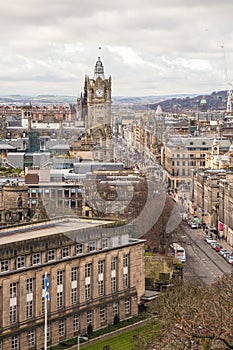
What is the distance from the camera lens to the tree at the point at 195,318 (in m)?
31.9

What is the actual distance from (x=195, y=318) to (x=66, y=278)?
14.0 metres

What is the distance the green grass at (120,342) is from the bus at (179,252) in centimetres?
1993

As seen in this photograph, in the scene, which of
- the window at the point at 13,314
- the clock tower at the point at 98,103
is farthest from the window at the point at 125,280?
the clock tower at the point at 98,103

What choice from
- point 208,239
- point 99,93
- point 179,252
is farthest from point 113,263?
point 99,93

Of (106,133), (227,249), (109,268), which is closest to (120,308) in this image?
(109,268)

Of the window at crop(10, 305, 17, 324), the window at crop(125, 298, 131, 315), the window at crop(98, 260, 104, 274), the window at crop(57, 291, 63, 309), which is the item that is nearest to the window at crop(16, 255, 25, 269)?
the window at crop(10, 305, 17, 324)

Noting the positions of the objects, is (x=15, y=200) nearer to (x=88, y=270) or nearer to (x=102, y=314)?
(x=88, y=270)

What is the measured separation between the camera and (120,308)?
5000 centimetres

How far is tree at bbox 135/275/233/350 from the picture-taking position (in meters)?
31.9

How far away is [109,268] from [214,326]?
17.8 metres

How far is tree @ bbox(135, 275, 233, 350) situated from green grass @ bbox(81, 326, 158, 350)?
1.14 metres

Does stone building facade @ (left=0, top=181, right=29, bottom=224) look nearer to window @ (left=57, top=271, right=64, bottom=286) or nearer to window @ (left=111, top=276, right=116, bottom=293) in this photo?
window @ (left=111, top=276, right=116, bottom=293)

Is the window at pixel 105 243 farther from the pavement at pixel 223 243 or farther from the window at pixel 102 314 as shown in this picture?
the pavement at pixel 223 243

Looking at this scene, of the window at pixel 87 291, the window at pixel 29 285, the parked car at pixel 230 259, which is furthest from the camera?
the parked car at pixel 230 259
